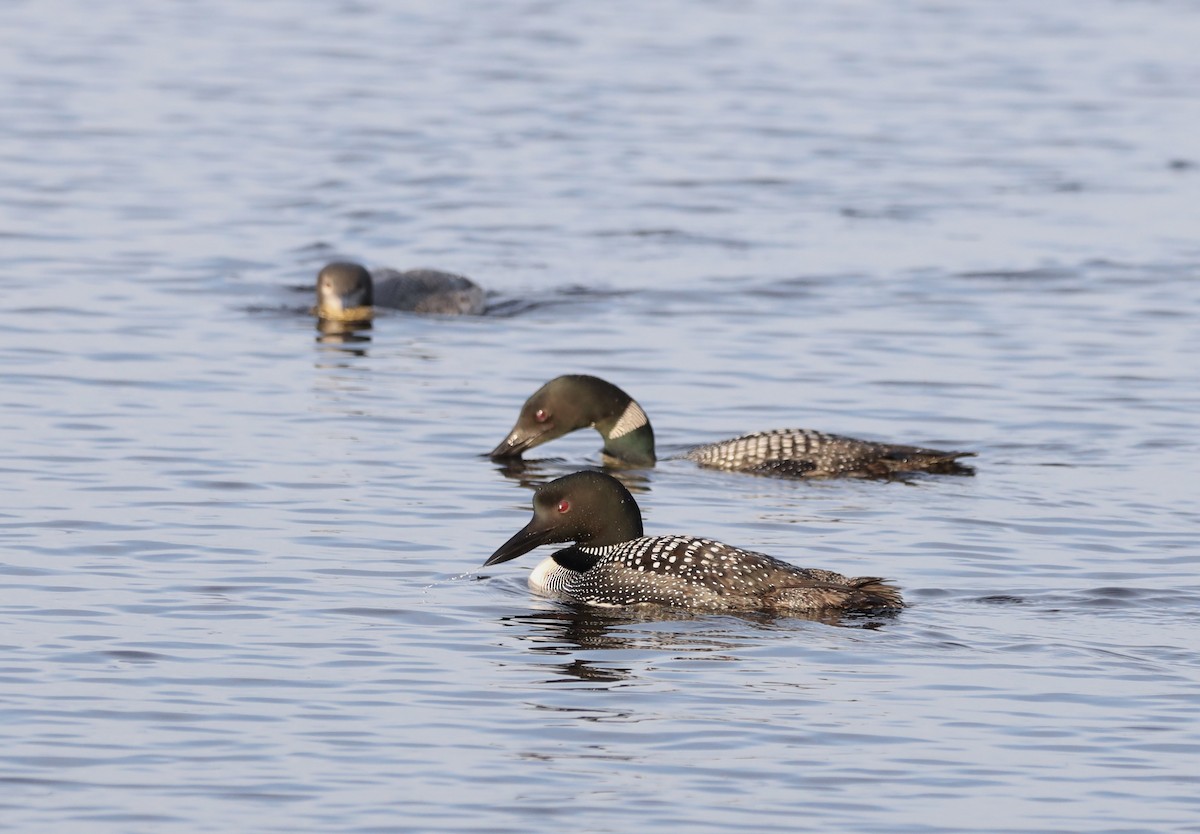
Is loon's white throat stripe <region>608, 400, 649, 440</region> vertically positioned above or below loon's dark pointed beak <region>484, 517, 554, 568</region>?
above

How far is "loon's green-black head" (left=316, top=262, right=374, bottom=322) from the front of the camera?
17.4 meters

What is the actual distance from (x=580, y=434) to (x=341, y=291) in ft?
9.79

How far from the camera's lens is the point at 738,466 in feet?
42.7

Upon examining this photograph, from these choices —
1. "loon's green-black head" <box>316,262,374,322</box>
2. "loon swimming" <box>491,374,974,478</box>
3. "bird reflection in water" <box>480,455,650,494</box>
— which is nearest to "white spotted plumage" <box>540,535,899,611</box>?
"bird reflection in water" <box>480,455,650,494</box>

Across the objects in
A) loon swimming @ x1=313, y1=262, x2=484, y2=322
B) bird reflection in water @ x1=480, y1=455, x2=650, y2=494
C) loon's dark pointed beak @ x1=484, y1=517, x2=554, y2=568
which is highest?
loon swimming @ x1=313, y1=262, x2=484, y2=322

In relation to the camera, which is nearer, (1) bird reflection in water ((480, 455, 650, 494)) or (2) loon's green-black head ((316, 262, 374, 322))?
(1) bird reflection in water ((480, 455, 650, 494))

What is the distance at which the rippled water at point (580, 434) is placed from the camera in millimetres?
7902

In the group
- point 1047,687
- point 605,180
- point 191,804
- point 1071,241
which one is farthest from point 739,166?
point 191,804

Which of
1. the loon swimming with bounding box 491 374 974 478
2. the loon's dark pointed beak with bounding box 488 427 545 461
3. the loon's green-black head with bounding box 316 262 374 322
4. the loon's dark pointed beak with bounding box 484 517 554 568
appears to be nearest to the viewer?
the loon's dark pointed beak with bounding box 484 517 554 568

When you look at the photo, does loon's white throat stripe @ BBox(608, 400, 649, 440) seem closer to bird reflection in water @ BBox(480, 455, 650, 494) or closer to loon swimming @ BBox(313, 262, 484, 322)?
bird reflection in water @ BBox(480, 455, 650, 494)

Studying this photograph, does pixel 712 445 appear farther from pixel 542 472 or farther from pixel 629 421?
pixel 542 472

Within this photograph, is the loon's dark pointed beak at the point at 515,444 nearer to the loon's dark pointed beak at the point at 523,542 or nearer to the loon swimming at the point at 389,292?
the loon's dark pointed beak at the point at 523,542

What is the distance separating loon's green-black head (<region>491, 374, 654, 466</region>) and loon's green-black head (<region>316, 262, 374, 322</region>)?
3951 mm

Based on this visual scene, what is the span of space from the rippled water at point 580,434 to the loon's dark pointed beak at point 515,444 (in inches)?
4.6
